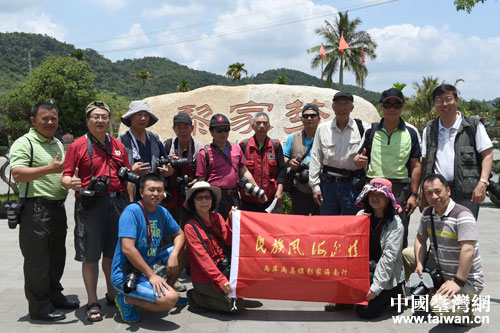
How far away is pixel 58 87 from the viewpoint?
30609mm

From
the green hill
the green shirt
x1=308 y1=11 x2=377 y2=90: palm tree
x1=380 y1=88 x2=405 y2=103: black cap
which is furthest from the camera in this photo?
the green hill

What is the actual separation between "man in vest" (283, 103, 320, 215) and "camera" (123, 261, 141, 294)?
2106mm

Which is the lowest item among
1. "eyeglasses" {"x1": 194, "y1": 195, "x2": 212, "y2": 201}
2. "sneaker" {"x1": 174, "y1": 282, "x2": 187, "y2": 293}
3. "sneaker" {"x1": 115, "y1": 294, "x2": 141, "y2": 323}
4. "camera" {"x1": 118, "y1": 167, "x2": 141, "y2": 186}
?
"sneaker" {"x1": 174, "y1": 282, "x2": 187, "y2": 293}

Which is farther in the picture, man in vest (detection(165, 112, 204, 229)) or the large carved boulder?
the large carved boulder

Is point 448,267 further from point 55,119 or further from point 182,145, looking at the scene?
point 55,119

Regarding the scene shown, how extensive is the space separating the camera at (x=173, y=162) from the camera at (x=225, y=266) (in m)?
1.27

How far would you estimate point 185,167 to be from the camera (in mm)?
4824

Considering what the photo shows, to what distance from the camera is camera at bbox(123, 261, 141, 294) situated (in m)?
3.35

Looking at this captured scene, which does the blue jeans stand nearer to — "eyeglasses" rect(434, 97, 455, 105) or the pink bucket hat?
the pink bucket hat

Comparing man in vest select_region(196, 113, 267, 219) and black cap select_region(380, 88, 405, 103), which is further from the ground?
black cap select_region(380, 88, 405, 103)

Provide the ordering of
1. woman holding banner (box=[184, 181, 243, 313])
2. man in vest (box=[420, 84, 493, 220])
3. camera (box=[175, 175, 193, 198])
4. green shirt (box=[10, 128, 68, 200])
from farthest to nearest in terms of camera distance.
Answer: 1. camera (box=[175, 175, 193, 198])
2. man in vest (box=[420, 84, 493, 220])
3. woman holding banner (box=[184, 181, 243, 313])
4. green shirt (box=[10, 128, 68, 200])

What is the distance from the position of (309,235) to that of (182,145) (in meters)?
1.98

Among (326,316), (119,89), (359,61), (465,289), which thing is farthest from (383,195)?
(119,89)

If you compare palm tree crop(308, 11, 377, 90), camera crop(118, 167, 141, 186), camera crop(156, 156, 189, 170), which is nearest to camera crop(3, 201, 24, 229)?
camera crop(118, 167, 141, 186)
